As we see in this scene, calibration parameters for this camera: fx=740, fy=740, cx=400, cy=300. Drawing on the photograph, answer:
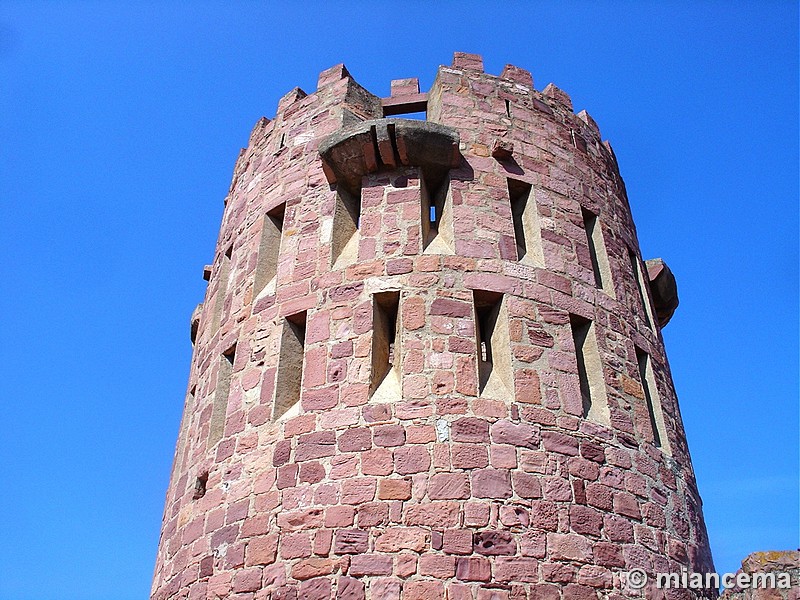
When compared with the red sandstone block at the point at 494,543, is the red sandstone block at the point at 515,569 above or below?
below

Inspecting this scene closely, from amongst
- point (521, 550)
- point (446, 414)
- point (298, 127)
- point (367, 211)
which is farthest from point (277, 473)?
point (298, 127)

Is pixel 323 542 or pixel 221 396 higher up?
pixel 221 396

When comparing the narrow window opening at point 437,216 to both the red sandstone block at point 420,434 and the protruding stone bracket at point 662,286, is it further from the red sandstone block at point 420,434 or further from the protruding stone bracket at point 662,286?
the protruding stone bracket at point 662,286

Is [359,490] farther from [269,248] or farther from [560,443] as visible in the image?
[269,248]

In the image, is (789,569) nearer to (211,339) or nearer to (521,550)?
(521,550)

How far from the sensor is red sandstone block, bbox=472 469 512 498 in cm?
625

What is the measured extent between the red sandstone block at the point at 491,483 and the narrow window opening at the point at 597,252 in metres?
3.11

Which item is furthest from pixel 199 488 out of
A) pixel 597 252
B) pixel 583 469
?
pixel 597 252

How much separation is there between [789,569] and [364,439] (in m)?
3.50

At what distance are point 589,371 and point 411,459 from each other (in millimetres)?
2422

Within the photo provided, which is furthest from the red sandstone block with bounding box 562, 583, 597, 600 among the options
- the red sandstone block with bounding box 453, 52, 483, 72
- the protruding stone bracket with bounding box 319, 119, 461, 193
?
the red sandstone block with bounding box 453, 52, 483, 72

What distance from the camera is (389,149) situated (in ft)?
27.5

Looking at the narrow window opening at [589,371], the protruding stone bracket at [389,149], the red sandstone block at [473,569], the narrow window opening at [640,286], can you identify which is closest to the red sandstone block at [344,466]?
the red sandstone block at [473,569]

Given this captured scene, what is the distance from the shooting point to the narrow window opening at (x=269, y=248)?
861 cm
